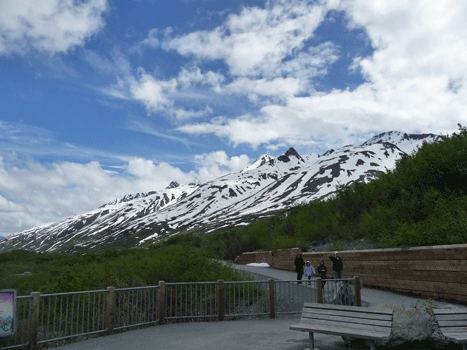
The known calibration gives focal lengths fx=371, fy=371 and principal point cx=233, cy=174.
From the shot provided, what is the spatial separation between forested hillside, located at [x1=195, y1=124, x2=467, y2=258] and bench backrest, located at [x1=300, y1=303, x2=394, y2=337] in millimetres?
6894

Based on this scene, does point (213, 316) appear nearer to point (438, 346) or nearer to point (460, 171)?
point (438, 346)

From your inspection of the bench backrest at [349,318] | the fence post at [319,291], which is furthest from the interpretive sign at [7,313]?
the fence post at [319,291]

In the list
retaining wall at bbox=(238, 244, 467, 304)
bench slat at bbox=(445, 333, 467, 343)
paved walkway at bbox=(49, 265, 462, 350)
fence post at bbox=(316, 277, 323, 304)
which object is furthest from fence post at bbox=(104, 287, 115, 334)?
retaining wall at bbox=(238, 244, 467, 304)

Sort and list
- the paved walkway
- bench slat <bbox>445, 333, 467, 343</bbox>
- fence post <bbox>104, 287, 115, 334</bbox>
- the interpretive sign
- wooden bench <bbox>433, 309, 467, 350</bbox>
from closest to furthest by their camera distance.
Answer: bench slat <bbox>445, 333, 467, 343</bbox> → wooden bench <bbox>433, 309, 467, 350</bbox> → the interpretive sign → the paved walkway → fence post <bbox>104, 287, 115, 334</bbox>

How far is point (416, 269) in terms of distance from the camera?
12.2 meters

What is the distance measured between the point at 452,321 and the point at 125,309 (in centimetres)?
806

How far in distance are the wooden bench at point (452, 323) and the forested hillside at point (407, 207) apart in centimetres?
628

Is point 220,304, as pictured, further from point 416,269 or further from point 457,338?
point 416,269

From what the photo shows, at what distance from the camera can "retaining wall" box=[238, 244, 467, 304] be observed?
10320 millimetres

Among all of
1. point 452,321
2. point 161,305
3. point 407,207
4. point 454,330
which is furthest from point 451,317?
point 407,207

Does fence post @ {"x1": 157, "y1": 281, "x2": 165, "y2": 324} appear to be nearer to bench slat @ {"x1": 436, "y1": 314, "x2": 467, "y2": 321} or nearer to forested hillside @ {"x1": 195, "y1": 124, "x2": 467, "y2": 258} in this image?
bench slat @ {"x1": 436, "y1": 314, "x2": 467, "y2": 321}

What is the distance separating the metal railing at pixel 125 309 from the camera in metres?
7.73

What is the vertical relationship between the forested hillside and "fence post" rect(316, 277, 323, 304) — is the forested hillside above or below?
above

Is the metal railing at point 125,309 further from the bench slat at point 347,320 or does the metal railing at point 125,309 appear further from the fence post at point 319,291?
the bench slat at point 347,320
